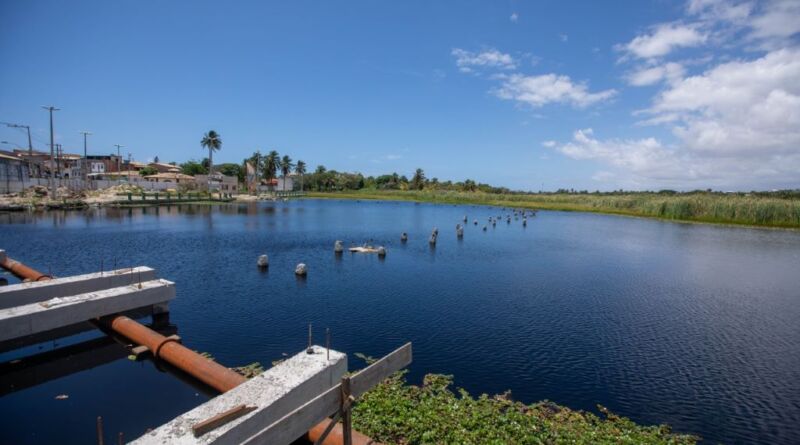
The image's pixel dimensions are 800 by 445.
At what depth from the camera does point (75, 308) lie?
14695mm

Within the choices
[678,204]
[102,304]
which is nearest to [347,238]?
[102,304]

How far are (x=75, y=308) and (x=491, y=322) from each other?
56.6 feet

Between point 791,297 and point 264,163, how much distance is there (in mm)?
151560

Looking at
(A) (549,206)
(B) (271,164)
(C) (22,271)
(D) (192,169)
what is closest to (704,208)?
(A) (549,206)

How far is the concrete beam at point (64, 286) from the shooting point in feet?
51.7

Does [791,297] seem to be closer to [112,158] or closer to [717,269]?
[717,269]

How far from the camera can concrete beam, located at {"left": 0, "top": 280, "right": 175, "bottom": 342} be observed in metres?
13.3

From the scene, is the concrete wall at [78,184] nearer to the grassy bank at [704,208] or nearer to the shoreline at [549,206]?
the shoreline at [549,206]

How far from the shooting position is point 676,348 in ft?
56.7

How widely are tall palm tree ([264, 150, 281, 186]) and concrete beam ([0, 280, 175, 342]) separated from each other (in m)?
138

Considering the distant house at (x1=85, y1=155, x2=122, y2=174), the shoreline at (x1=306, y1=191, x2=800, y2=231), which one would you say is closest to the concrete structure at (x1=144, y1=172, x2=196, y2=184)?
the distant house at (x1=85, y1=155, x2=122, y2=174)

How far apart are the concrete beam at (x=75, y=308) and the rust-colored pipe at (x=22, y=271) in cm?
584

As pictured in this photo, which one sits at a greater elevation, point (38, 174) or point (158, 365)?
point (38, 174)

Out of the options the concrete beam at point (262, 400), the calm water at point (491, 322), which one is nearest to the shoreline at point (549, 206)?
the calm water at point (491, 322)
